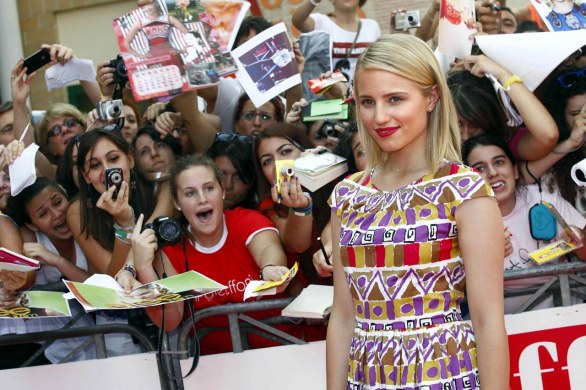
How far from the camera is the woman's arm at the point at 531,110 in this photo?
13.5 ft

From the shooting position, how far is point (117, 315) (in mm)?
4496

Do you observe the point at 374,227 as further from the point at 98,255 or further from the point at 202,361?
the point at 98,255

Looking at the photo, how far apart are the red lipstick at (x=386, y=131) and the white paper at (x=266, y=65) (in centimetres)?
239

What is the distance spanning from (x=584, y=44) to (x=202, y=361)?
2.19m

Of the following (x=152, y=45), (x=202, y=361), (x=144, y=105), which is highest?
(x=144, y=105)

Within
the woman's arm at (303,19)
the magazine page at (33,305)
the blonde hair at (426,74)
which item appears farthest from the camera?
the woman's arm at (303,19)

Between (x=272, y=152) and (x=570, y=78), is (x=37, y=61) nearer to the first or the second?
(x=272, y=152)

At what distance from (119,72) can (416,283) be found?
10.3 feet

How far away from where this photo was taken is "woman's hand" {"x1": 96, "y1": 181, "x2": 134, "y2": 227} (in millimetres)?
4363

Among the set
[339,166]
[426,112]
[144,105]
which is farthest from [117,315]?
[144,105]

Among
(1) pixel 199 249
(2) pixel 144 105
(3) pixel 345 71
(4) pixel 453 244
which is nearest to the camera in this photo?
(4) pixel 453 244

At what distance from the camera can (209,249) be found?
4.36 m

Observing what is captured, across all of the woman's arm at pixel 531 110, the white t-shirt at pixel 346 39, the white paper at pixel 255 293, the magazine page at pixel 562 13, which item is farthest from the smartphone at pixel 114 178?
the magazine page at pixel 562 13

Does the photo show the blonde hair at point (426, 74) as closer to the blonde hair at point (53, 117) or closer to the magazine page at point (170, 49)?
the magazine page at point (170, 49)
